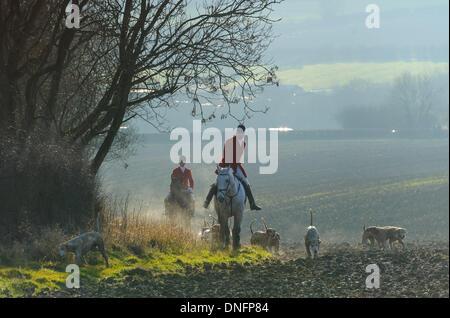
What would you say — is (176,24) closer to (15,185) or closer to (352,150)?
(15,185)

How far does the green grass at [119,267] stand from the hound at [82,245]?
0.31 m

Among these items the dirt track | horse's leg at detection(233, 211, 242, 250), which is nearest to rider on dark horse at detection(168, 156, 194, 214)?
horse's leg at detection(233, 211, 242, 250)

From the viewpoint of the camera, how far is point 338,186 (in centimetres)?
9819

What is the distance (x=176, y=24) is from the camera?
17547 mm

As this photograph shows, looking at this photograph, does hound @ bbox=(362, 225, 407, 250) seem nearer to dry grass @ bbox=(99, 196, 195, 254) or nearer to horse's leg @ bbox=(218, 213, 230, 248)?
horse's leg @ bbox=(218, 213, 230, 248)

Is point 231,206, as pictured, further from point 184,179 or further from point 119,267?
point 184,179

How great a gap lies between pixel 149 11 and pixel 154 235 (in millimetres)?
6072

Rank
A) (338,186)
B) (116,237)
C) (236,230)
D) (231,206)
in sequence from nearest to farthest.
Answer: (116,237), (231,206), (236,230), (338,186)

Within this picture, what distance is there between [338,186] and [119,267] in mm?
87148

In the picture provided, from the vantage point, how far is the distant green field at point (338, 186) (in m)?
67.1

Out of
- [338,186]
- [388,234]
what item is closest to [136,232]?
[388,234]

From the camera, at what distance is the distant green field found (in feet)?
220

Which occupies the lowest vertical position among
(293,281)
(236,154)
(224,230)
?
(293,281)

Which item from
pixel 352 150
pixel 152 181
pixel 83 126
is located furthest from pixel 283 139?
pixel 83 126
